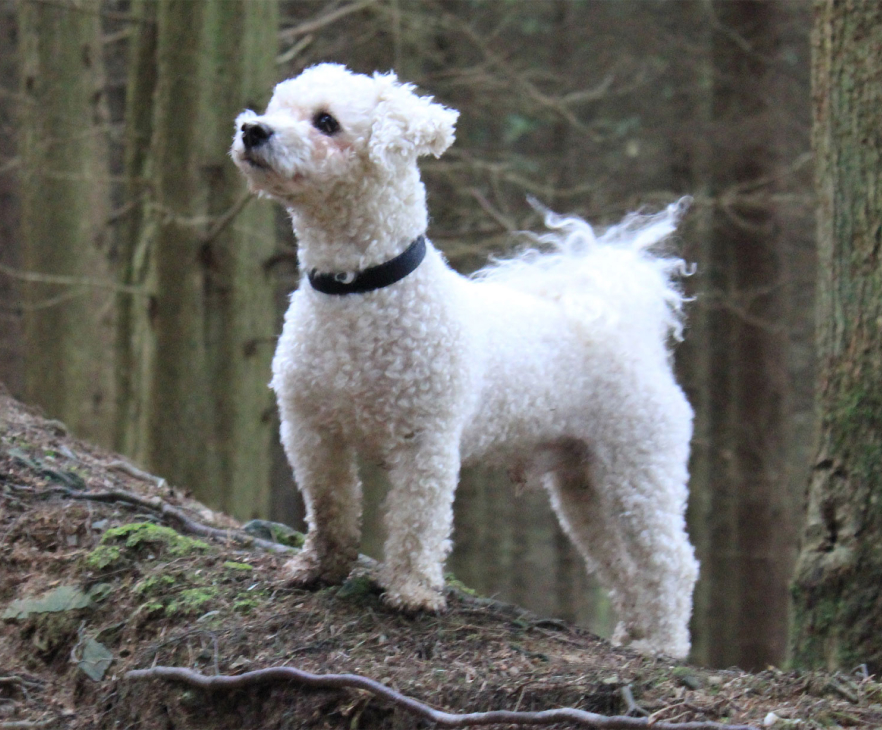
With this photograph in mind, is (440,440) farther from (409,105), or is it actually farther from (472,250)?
(472,250)

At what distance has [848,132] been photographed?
4574 millimetres

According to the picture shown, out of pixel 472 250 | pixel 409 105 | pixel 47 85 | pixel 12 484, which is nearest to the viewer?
pixel 409 105

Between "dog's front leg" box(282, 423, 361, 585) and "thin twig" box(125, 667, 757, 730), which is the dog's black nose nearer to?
"dog's front leg" box(282, 423, 361, 585)

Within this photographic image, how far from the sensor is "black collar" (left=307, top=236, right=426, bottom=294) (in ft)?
12.4

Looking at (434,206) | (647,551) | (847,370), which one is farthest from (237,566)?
(434,206)

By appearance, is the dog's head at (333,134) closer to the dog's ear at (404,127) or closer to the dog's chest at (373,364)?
the dog's ear at (404,127)

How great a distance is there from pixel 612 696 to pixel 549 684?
0.62 ft

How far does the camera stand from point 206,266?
24.0 feet

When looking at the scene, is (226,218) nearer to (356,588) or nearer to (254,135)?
(254,135)

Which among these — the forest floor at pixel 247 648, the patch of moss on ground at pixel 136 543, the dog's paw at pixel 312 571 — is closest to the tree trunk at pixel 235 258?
the forest floor at pixel 247 648

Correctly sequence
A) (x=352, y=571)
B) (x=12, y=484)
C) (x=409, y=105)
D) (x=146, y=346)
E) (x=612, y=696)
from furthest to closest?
(x=146, y=346), (x=12, y=484), (x=352, y=571), (x=409, y=105), (x=612, y=696)

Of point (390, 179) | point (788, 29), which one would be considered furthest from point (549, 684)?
point (788, 29)

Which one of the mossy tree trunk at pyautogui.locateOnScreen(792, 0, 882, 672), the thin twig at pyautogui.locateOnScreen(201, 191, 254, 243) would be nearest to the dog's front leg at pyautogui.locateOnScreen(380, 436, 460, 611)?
the mossy tree trunk at pyautogui.locateOnScreen(792, 0, 882, 672)

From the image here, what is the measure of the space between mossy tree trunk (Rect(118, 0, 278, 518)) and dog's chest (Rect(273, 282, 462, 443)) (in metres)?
3.60
